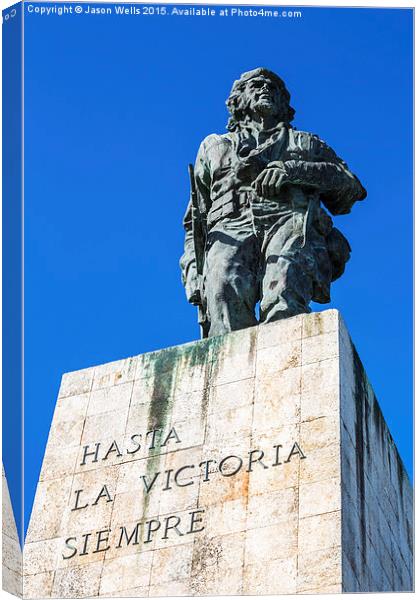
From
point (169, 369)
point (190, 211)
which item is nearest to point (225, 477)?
point (169, 369)

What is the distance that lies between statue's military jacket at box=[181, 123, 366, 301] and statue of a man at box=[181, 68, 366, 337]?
0.01 metres

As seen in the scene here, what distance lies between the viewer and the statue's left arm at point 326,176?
18.4 metres

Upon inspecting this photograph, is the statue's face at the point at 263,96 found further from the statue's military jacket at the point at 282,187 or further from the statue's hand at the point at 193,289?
the statue's hand at the point at 193,289

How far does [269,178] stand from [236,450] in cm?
381

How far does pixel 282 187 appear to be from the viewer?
18375mm

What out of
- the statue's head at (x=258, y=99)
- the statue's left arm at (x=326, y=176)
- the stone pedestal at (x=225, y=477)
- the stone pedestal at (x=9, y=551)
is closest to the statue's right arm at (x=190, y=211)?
the statue's head at (x=258, y=99)

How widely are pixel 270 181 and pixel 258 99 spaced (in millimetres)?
1341

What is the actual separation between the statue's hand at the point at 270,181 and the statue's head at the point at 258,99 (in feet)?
3.43

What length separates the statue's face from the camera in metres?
19.1

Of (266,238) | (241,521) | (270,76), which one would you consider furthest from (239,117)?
(241,521)

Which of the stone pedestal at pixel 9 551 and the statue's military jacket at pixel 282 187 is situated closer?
the stone pedestal at pixel 9 551

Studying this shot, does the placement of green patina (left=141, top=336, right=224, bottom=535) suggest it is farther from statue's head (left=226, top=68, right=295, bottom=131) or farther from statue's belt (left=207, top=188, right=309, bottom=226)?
statue's head (left=226, top=68, right=295, bottom=131)

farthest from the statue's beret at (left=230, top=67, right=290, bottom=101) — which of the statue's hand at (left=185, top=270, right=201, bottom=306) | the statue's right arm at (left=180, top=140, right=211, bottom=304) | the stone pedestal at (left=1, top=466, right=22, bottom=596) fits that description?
the stone pedestal at (left=1, top=466, right=22, bottom=596)

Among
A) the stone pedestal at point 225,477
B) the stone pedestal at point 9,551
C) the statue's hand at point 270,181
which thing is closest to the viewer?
the stone pedestal at point 225,477
